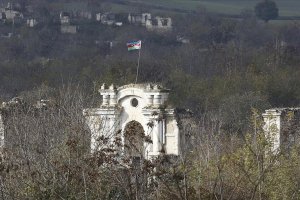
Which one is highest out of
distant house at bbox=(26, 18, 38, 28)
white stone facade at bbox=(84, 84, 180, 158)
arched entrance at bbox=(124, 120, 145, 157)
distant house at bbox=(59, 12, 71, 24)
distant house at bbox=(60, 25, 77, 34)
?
distant house at bbox=(59, 12, 71, 24)

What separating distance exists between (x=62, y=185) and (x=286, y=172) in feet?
24.1

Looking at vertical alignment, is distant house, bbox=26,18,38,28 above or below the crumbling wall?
above

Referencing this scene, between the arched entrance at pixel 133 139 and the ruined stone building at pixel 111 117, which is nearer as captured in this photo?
the arched entrance at pixel 133 139

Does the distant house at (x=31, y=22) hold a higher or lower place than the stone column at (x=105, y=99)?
higher

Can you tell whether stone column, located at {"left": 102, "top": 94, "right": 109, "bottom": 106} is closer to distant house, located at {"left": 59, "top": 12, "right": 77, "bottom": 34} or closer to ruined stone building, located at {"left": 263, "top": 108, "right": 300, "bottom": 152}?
ruined stone building, located at {"left": 263, "top": 108, "right": 300, "bottom": 152}

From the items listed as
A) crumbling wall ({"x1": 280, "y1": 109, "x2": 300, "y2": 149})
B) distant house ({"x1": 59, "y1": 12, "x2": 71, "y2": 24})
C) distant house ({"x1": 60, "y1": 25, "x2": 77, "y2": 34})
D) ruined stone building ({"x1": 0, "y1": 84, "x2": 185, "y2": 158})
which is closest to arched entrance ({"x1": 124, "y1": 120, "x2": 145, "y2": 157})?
crumbling wall ({"x1": 280, "y1": 109, "x2": 300, "y2": 149})

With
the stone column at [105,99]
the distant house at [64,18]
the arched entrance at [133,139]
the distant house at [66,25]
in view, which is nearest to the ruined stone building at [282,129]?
the arched entrance at [133,139]

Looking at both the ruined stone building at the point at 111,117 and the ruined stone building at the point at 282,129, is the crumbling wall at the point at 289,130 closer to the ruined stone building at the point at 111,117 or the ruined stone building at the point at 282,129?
the ruined stone building at the point at 282,129

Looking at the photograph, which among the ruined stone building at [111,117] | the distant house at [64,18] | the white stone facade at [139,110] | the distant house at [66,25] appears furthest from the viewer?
the distant house at [64,18]

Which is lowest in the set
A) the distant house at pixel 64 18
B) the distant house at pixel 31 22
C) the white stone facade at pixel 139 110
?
the white stone facade at pixel 139 110

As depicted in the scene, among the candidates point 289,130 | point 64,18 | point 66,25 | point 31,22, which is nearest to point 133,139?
point 289,130

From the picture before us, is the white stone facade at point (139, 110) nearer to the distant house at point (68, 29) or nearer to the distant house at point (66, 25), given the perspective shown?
the distant house at point (66, 25)

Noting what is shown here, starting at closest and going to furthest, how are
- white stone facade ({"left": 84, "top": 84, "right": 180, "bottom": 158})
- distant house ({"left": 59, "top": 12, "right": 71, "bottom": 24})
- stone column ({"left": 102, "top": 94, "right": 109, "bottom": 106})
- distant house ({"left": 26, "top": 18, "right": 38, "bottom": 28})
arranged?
white stone facade ({"left": 84, "top": 84, "right": 180, "bottom": 158}), stone column ({"left": 102, "top": 94, "right": 109, "bottom": 106}), distant house ({"left": 26, "top": 18, "right": 38, "bottom": 28}), distant house ({"left": 59, "top": 12, "right": 71, "bottom": 24})

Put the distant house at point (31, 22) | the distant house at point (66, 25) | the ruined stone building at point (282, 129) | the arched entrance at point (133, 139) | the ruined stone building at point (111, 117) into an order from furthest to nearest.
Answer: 1. the distant house at point (66, 25)
2. the distant house at point (31, 22)
3. the ruined stone building at point (111, 117)
4. the ruined stone building at point (282, 129)
5. the arched entrance at point (133, 139)
